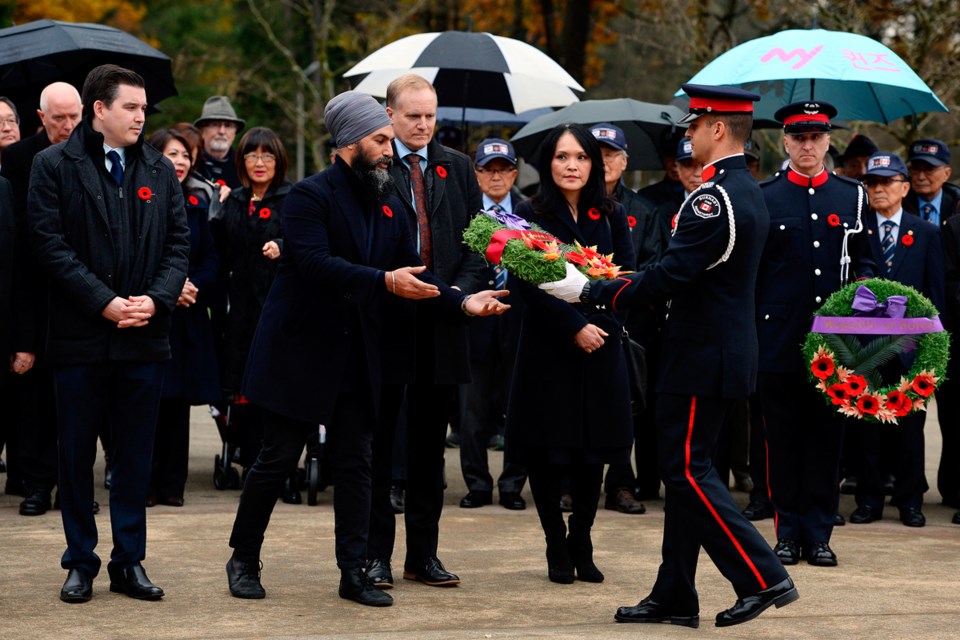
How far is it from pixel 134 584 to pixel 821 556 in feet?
11.2

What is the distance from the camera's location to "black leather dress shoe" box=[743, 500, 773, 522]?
884 cm

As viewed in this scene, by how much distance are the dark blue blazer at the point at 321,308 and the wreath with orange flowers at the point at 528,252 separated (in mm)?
268

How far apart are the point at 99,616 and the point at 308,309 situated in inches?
59.9

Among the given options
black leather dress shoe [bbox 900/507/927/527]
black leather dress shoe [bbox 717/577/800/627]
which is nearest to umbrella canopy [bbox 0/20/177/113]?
black leather dress shoe [bbox 900/507/927/527]

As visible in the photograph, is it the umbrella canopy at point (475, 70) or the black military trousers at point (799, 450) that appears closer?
the black military trousers at point (799, 450)

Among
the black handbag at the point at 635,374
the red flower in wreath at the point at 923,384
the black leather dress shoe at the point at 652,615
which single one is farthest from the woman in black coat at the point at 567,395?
the red flower in wreath at the point at 923,384

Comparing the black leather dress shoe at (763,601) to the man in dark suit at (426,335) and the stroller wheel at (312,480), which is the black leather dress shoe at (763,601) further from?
the stroller wheel at (312,480)

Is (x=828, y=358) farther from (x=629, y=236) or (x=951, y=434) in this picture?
(x=951, y=434)

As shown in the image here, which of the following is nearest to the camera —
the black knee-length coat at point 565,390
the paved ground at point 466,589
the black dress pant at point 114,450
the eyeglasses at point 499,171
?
the paved ground at point 466,589

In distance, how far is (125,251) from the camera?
6.32 m

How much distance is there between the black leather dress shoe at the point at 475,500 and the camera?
902cm

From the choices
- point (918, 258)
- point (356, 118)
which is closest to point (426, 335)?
point (356, 118)

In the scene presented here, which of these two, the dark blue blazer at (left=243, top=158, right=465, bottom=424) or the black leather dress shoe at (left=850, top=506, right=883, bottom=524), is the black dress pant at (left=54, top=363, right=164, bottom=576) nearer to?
the dark blue blazer at (left=243, top=158, right=465, bottom=424)

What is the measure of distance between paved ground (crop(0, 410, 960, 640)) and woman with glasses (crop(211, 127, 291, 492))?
91 centimetres
